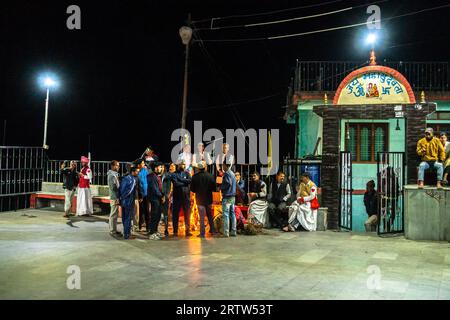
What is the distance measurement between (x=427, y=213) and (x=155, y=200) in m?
6.52

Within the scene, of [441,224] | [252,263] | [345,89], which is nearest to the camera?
[252,263]

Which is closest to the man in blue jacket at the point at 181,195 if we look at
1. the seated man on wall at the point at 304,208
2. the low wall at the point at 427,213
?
the seated man on wall at the point at 304,208

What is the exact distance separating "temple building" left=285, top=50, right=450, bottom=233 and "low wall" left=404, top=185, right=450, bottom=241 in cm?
52

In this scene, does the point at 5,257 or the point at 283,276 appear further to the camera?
the point at 5,257

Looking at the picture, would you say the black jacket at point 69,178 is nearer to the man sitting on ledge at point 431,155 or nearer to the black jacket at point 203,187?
the black jacket at point 203,187

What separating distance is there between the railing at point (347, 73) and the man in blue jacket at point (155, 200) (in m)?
9.19

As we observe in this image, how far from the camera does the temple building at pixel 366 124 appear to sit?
1241cm

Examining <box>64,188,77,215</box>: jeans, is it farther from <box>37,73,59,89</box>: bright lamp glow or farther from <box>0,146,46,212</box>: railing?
<box>37,73,59,89</box>: bright lamp glow

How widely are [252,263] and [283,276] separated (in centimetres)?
109

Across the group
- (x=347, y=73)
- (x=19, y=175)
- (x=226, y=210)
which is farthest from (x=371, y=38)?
(x=19, y=175)

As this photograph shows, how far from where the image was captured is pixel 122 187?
430 inches

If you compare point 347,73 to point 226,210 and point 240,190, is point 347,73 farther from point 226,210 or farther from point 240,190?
point 226,210
